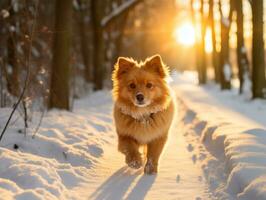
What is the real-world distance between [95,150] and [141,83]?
73.4 inches

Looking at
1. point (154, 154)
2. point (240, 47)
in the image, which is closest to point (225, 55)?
point (240, 47)

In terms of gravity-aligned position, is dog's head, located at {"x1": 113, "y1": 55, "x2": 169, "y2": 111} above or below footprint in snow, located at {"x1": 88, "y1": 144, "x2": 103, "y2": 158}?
above

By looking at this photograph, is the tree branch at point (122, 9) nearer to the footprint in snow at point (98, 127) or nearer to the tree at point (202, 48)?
the footprint in snow at point (98, 127)

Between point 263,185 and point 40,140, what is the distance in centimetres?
432

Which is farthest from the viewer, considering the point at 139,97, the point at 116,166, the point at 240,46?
the point at 240,46

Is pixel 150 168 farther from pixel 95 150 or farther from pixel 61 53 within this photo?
pixel 61 53

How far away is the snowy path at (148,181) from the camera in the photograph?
5785 mm

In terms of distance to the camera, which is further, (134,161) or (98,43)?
(98,43)

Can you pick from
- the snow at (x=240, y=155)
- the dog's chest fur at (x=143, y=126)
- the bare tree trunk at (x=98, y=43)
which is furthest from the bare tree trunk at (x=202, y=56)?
the dog's chest fur at (x=143, y=126)

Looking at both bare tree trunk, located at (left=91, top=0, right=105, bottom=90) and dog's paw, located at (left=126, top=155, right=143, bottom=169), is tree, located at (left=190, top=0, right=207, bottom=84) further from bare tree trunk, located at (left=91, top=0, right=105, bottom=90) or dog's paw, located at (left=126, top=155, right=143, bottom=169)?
dog's paw, located at (left=126, top=155, right=143, bottom=169)

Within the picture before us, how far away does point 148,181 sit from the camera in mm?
6508

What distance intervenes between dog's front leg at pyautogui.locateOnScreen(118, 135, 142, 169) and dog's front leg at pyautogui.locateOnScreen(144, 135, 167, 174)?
5.8 inches

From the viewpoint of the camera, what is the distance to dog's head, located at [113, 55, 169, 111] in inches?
288

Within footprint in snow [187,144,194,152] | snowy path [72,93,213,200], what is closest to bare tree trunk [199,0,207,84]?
footprint in snow [187,144,194,152]
